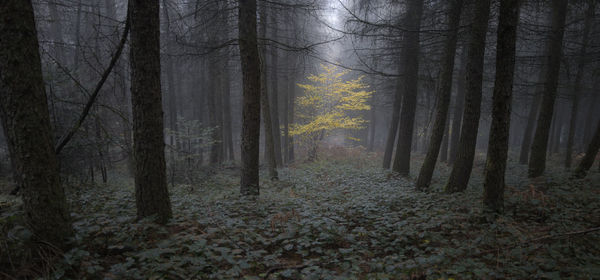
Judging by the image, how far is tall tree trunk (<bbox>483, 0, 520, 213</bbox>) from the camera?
474 centimetres

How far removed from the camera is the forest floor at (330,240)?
10.7 ft

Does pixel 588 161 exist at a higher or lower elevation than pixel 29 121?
lower

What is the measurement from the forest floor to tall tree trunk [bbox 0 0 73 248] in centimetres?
29

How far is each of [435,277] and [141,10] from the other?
534cm

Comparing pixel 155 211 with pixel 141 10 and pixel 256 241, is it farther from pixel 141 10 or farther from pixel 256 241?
pixel 141 10

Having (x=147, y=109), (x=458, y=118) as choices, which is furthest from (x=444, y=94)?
(x=458, y=118)

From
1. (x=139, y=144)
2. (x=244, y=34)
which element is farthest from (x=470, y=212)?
(x=244, y=34)

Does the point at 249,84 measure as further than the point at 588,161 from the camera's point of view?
No

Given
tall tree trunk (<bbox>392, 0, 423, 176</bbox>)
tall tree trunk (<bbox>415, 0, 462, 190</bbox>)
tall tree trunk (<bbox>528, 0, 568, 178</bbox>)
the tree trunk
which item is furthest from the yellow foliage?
the tree trunk

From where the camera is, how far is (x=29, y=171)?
3.04 m

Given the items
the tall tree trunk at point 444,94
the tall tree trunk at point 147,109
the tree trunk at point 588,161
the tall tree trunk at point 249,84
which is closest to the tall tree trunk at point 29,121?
the tall tree trunk at point 147,109

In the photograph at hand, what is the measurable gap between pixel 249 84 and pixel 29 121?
14.9 feet

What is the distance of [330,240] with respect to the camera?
455cm

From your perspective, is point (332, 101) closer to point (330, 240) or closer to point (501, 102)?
point (501, 102)
